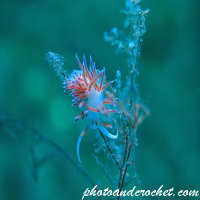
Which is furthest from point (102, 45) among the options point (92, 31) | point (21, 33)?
point (21, 33)

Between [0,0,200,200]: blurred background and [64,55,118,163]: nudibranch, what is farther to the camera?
[0,0,200,200]: blurred background

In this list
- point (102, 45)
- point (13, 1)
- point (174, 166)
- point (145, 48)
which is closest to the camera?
point (174, 166)

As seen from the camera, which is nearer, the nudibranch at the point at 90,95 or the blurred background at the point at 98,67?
the nudibranch at the point at 90,95

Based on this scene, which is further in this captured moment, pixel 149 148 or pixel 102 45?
pixel 102 45

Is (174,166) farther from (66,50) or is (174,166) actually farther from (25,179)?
(66,50)

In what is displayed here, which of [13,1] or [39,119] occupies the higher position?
[13,1]

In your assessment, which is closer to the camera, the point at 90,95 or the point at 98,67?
the point at 90,95

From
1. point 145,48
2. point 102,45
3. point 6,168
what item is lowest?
point 6,168

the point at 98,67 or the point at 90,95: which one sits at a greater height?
the point at 98,67
